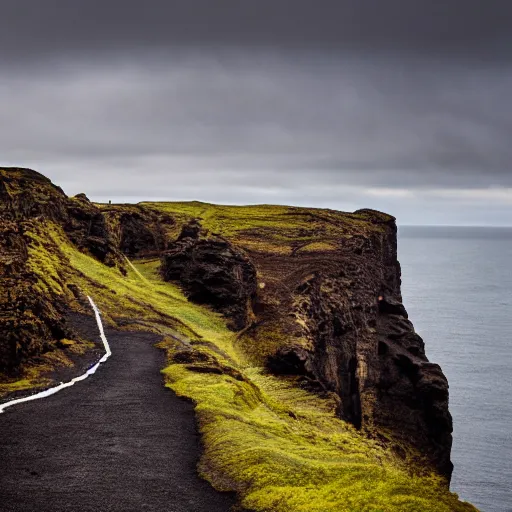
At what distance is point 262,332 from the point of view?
6338 cm

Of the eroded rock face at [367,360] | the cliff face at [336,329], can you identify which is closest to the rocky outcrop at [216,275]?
the cliff face at [336,329]

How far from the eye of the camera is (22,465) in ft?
70.5

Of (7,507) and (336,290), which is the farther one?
(336,290)

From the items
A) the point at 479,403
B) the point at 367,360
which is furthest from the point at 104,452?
the point at 479,403

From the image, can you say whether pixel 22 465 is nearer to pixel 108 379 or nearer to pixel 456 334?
pixel 108 379

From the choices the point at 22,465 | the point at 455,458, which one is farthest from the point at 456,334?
the point at 22,465

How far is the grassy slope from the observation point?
1981cm

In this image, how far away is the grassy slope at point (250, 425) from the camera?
19.8m

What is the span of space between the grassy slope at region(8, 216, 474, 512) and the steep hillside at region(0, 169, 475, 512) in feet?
0.31

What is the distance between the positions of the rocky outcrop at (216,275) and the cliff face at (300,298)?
0.11m

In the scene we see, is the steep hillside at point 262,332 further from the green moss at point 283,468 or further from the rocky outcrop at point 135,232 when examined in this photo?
the rocky outcrop at point 135,232

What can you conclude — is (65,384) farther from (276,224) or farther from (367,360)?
(276,224)

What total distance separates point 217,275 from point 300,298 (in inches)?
337

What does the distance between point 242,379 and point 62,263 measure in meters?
25.1
